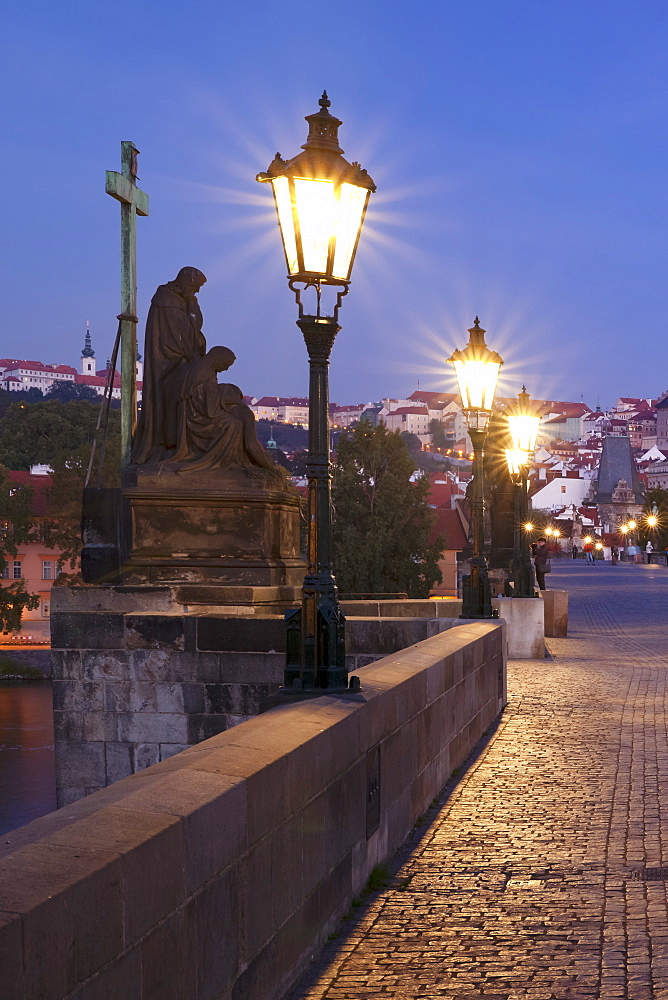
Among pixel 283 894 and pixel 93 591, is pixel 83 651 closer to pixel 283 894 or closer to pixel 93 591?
pixel 93 591

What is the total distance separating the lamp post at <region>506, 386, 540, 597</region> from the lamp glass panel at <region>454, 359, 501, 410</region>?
657 centimetres

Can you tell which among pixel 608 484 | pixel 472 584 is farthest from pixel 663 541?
pixel 472 584

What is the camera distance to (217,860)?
11.9ft

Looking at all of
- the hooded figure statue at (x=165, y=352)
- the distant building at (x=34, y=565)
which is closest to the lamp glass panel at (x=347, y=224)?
the hooded figure statue at (x=165, y=352)

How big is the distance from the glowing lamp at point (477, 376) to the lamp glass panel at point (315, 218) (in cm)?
823

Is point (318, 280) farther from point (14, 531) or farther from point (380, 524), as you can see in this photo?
point (14, 531)

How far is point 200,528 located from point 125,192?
16.4ft

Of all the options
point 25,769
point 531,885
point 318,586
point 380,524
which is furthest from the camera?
point 380,524

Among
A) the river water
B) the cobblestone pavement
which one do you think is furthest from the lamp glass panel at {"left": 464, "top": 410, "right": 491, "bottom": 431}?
the river water

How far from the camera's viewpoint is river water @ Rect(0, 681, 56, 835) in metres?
14.1

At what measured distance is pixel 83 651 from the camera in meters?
11.7

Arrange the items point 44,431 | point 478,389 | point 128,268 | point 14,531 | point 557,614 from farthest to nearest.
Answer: point 44,431
point 14,531
point 557,614
point 128,268
point 478,389

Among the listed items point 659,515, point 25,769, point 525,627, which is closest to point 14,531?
point 25,769

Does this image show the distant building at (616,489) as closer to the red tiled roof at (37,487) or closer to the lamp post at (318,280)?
the red tiled roof at (37,487)
